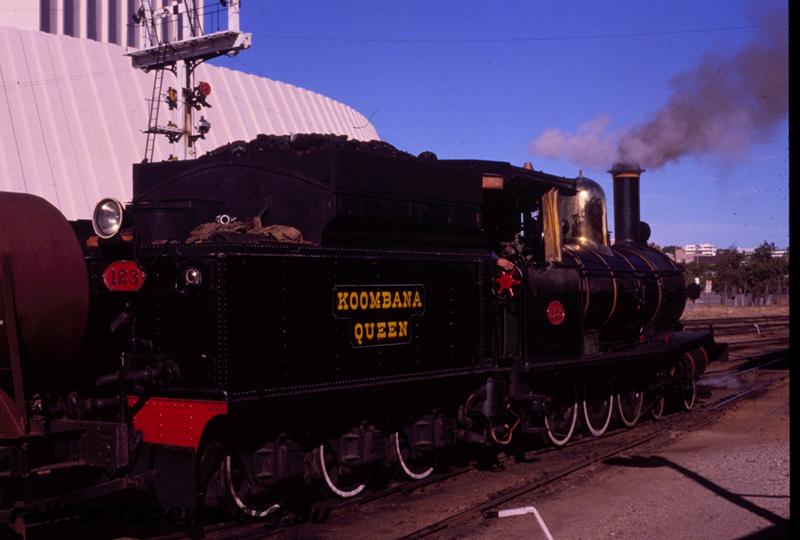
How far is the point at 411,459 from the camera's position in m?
8.81

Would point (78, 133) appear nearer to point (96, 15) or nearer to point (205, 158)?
point (96, 15)

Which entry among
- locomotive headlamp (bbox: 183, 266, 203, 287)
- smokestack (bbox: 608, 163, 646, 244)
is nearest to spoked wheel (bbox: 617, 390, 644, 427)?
smokestack (bbox: 608, 163, 646, 244)

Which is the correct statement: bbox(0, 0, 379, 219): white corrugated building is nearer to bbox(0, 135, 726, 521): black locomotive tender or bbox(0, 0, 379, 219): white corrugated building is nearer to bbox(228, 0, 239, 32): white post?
bbox(228, 0, 239, 32): white post

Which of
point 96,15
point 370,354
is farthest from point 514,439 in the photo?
point 96,15

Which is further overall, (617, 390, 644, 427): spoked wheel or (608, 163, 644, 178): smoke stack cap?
(608, 163, 644, 178): smoke stack cap

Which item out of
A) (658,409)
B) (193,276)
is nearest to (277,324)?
(193,276)

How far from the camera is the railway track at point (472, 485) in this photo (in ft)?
23.1

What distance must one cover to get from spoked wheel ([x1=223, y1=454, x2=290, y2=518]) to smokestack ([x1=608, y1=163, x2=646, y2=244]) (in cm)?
866

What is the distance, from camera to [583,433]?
464 inches

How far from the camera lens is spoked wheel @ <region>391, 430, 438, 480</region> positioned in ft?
27.9

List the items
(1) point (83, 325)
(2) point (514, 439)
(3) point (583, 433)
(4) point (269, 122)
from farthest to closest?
(4) point (269, 122)
(3) point (583, 433)
(2) point (514, 439)
(1) point (83, 325)

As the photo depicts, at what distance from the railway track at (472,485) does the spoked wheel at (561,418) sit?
0.16 meters

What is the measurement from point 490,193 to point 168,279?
436 cm

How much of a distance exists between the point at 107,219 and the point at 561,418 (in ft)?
21.4
